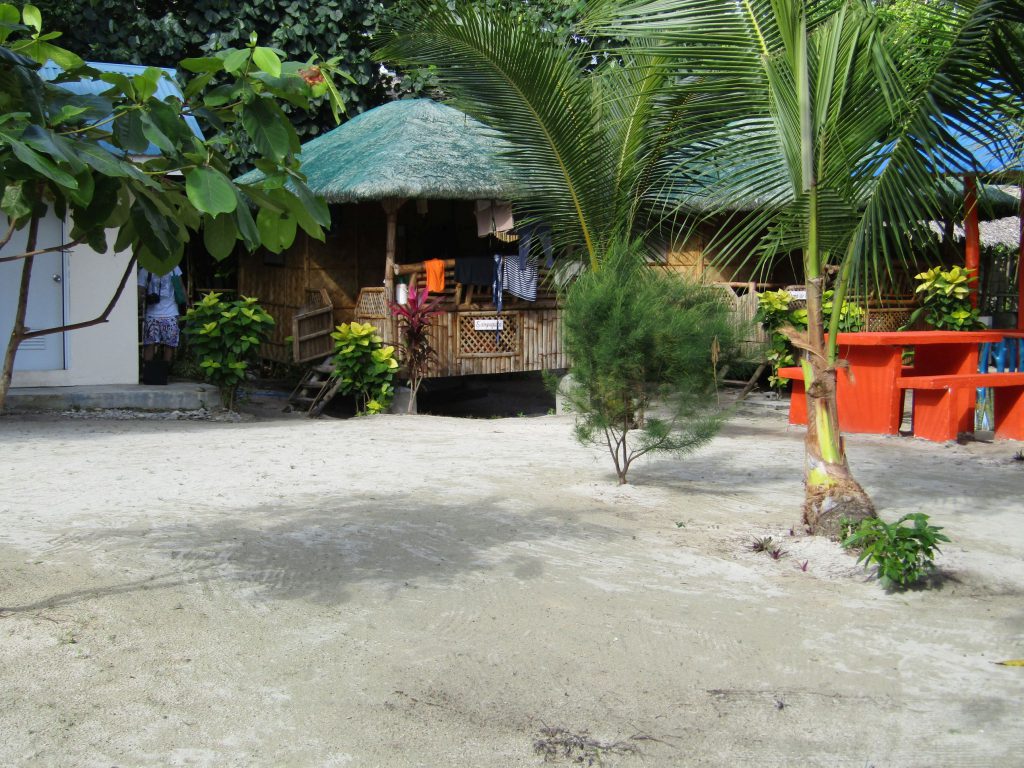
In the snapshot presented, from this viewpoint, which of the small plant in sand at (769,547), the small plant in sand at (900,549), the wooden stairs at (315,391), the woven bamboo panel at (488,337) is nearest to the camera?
the small plant in sand at (900,549)

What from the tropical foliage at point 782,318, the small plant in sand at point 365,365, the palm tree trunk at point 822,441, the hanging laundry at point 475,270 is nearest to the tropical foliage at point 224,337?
the small plant in sand at point 365,365

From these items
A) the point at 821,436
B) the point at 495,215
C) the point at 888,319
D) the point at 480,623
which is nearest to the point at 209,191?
the point at 480,623

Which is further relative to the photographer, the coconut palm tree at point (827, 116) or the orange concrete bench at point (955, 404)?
the orange concrete bench at point (955, 404)

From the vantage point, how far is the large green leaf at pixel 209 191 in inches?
130

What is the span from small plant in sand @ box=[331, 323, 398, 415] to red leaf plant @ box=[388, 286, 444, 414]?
8.3 inches

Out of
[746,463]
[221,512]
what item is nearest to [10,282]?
[221,512]

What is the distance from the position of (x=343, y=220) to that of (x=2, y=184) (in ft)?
39.4

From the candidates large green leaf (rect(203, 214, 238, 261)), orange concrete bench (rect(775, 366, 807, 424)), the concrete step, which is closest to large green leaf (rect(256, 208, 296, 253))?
large green leaf (rect(203, 214, 238, 261))

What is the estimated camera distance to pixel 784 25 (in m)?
5.54

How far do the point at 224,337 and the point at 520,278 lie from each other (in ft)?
12.2

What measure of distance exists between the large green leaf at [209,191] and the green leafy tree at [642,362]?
365 centimetres

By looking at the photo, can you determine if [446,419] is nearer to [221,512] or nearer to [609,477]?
[609,477]

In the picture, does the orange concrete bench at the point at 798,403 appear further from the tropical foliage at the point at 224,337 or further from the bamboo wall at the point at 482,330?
the tropical foliage at the point at 224,337

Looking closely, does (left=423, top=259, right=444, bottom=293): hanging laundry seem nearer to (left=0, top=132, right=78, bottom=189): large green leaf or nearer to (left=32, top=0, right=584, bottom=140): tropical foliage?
(left=32, top=0, right=584, bottom=140): tropical foliage
